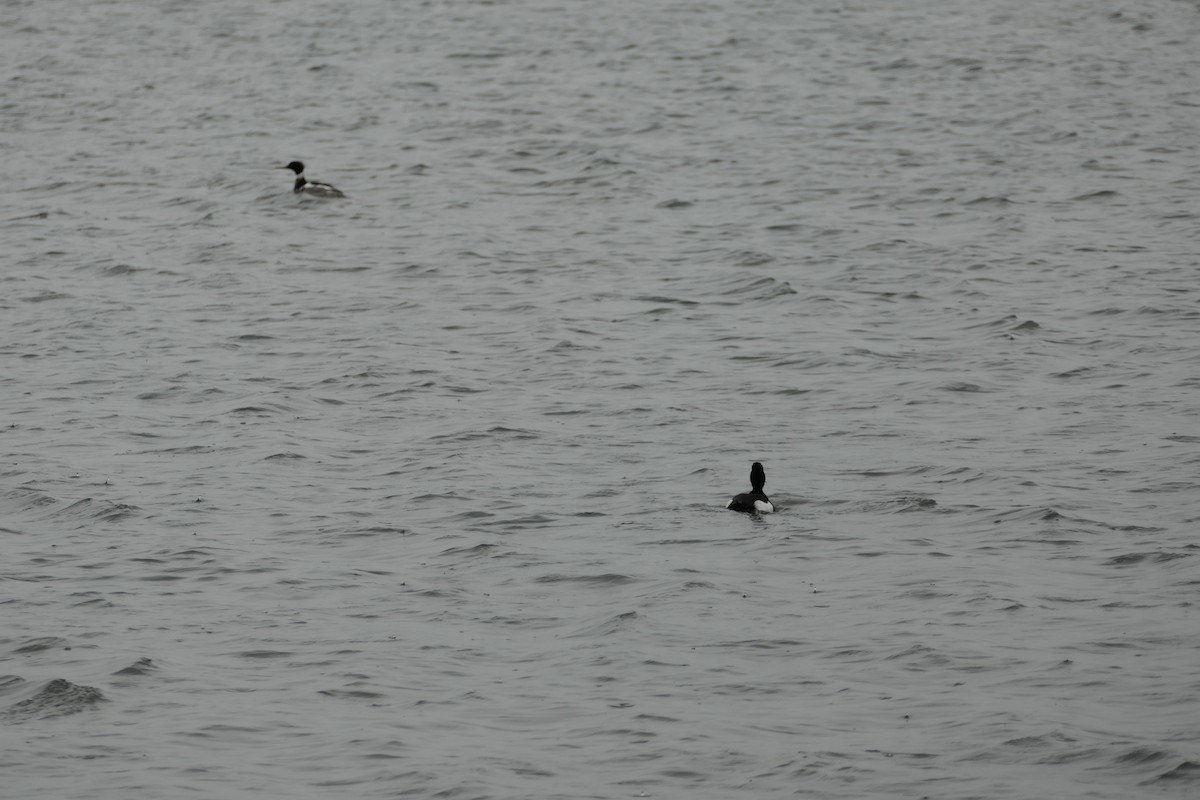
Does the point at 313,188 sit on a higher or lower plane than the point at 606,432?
higher

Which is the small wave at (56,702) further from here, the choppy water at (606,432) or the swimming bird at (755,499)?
the swimming bird at (755,499)

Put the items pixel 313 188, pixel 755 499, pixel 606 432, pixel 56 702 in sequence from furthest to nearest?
pixel 313 188 → pixel 606 432 → pixel 755 499 → pixel 56 702

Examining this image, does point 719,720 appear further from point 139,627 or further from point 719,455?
point 719,455

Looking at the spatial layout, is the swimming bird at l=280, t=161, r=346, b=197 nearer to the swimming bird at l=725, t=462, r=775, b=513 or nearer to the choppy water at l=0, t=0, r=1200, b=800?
the choppy water at l=0, t=0, r=1200, b=800

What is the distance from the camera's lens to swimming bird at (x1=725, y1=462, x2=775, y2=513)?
17.2m

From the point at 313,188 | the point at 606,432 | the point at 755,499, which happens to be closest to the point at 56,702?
the point at 755,499

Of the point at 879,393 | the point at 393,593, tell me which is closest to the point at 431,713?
the point at 393,593

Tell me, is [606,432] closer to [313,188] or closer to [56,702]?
[56,702]

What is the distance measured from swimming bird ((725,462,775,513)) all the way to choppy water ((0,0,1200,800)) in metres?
0.18

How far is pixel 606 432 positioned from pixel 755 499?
3337mm

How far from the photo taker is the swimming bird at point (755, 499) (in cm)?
1722

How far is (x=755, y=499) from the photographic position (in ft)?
56.5

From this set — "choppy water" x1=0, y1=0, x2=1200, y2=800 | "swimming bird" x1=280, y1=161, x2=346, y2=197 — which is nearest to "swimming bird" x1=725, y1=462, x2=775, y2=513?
"choppy water" x1=0, y1=0, x2=1200, y2=800

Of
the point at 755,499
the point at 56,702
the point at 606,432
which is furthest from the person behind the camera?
the point at 606,432
